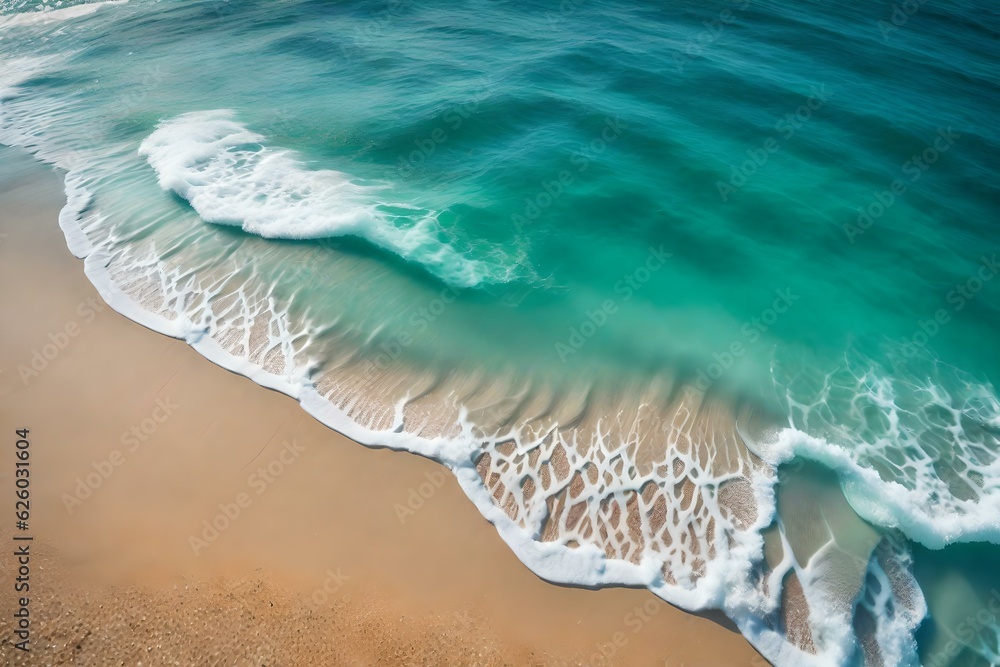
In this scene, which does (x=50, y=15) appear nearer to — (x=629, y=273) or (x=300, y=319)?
(x=300, y=319)

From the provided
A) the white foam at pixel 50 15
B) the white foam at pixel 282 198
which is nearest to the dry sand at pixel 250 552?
the white foam at pixel 282 198

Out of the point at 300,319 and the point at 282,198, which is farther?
the point at 282,198

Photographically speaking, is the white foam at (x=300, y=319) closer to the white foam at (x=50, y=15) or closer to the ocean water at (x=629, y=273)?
the ocean water at (x=629, y=273)

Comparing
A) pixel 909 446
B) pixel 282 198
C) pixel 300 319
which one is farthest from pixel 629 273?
pixel 282 198

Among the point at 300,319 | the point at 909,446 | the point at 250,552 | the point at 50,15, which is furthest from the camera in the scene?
the point at 50,15

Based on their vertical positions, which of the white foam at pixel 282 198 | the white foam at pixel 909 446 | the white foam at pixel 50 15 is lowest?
the white foam at pixel 909 446
